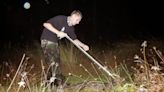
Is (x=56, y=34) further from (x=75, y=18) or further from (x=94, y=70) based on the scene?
(x=94, y=70)

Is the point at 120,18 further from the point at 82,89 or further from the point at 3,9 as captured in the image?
the point at 82,89

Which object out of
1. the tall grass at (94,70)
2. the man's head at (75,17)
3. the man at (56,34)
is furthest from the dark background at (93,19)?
the man's head at (75,17)

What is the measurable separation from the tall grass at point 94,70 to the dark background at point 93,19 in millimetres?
1564

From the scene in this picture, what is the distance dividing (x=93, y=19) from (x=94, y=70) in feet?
20.9

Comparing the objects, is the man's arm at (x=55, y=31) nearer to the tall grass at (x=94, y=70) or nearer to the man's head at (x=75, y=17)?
the man's head at (x=75, y=17)

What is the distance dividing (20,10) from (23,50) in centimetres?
279

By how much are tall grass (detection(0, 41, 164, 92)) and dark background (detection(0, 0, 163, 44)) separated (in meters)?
1.56

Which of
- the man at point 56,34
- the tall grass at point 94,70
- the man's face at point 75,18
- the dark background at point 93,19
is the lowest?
the tall grass at point 94,70

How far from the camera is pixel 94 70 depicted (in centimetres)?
1103

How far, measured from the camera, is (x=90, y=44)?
15344 mm

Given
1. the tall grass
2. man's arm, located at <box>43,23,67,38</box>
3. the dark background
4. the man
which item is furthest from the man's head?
the dark background

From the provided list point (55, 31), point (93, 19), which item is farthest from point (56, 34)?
point (93, 19)

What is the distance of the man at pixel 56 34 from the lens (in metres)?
8.55

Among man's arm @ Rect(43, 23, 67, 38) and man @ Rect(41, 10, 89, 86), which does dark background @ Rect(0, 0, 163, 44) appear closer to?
man @ Rect(41, 10, 89, 86)
